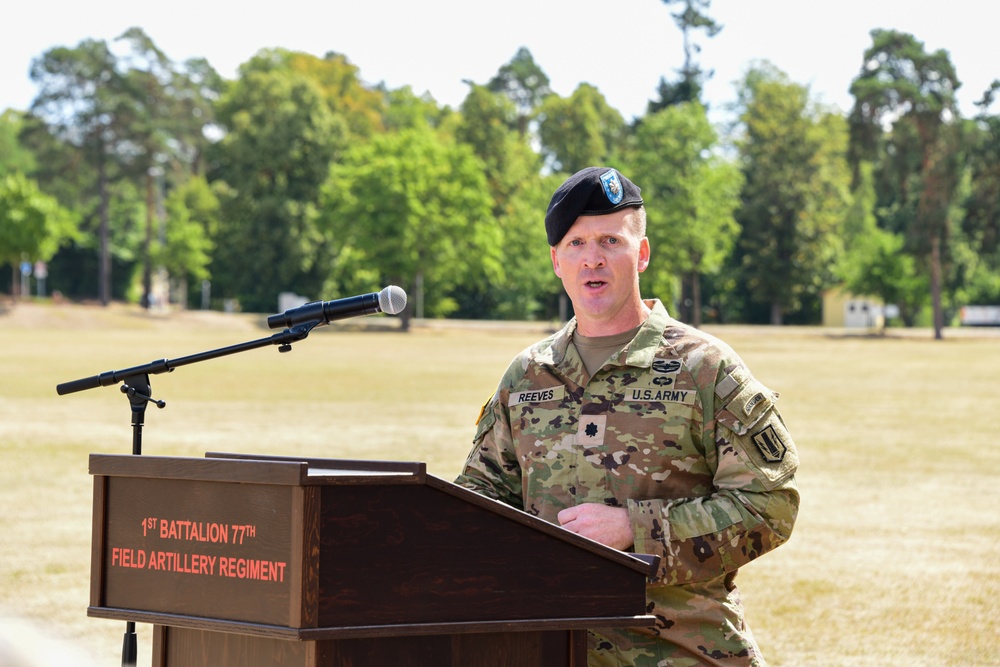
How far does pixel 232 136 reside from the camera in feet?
297

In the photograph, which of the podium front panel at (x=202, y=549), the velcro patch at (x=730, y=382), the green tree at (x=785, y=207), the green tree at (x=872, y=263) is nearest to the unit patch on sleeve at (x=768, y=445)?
the velcro patch at (x=730, y=382)

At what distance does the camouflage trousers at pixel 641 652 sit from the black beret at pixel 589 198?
3.38 feet

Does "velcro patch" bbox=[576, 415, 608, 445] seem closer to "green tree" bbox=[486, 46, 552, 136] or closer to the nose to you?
the nose

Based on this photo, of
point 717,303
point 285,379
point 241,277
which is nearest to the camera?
point 285,379

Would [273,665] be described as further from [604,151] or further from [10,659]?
[604,151]

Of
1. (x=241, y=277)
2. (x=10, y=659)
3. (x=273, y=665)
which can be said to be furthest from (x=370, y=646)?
(x=241, y=277)

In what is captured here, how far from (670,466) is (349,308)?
36.6 inches

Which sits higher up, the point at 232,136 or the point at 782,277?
the point at 232,136

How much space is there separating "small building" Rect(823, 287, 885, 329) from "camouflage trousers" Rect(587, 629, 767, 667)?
323 feet

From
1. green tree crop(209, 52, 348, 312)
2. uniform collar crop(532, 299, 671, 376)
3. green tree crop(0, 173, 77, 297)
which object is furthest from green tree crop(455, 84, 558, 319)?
uniform collar crop(532, 299, 671, 376)

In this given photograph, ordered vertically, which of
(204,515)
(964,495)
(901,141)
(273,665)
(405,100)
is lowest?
(964,495)

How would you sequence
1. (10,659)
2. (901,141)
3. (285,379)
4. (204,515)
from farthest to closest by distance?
(901,141), (285,379), (204,515), (10,659)

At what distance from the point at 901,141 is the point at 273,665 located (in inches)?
3091

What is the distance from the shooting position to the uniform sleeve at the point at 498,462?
357 centimetres
